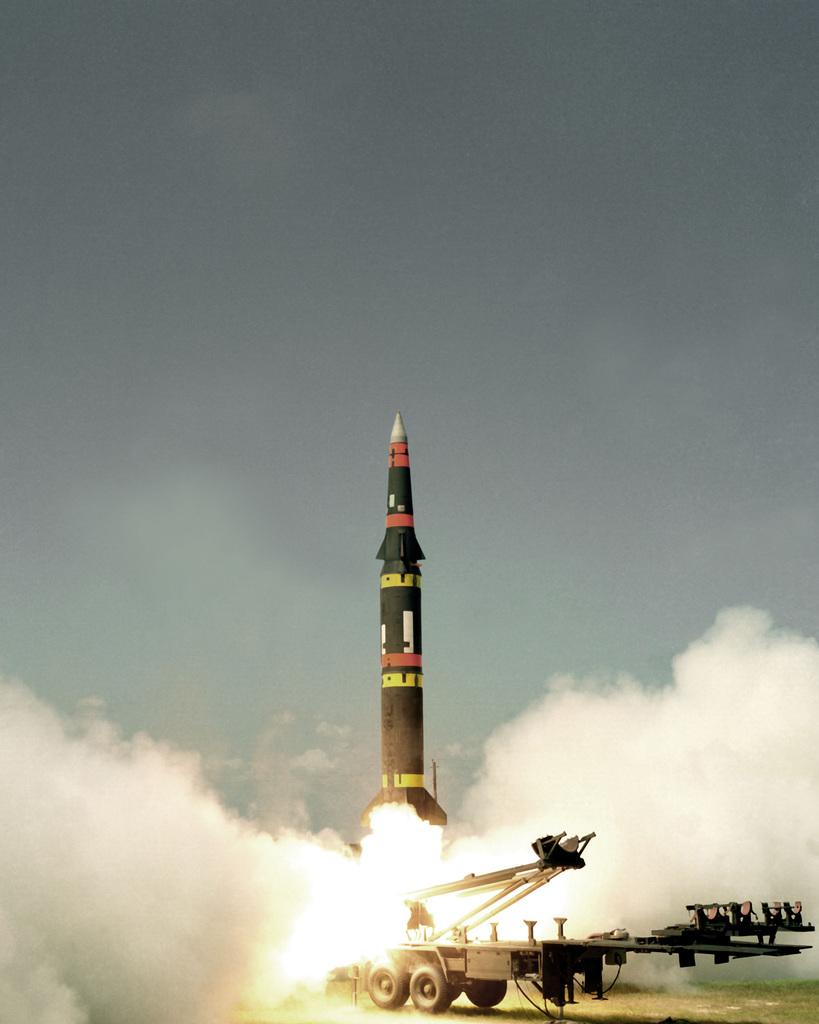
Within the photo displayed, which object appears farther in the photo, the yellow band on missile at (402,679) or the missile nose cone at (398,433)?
the missile nose cone at (398,433)

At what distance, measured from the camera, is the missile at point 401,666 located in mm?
37656

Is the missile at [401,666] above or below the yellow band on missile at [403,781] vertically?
above

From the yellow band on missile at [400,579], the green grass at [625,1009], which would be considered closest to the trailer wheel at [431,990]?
the green grass at [625,1009]

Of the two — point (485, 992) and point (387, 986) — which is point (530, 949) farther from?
point (387, 986)

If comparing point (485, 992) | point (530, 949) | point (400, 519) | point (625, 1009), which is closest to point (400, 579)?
point (400, 519)

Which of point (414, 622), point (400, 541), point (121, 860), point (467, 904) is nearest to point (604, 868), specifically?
point (467, 904)

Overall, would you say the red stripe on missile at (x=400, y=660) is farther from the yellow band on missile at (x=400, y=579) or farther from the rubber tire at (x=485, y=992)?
the rubber tire at (x=485, y=992)

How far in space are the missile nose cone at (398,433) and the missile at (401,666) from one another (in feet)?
3.14

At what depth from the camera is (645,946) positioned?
25.9 meters

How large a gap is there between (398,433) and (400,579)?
5.48 m

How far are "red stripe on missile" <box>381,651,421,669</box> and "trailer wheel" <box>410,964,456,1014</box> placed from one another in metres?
10.8

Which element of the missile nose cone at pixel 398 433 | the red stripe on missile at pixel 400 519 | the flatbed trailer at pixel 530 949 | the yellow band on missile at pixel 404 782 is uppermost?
the missile nose cone at pixel 398 433

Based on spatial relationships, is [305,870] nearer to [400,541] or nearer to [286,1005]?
[286,1005]

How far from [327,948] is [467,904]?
478 centimetres
